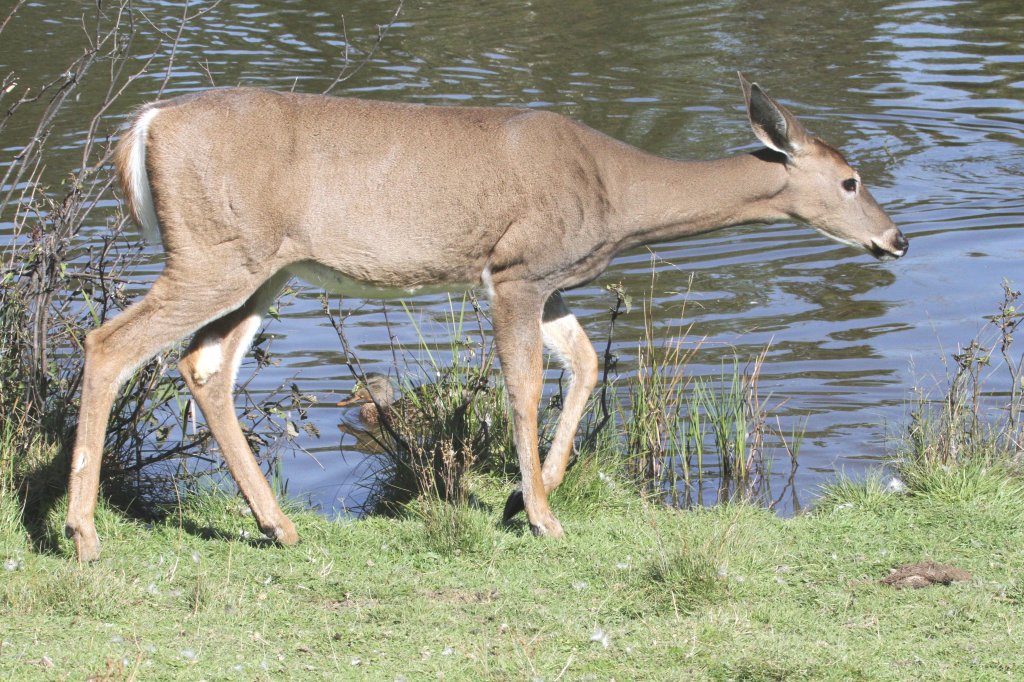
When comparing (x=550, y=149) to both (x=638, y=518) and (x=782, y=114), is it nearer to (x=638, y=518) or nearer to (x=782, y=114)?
(x=782, y=114)

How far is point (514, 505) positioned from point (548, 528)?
0.92 ft

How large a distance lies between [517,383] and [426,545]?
37.4 inches

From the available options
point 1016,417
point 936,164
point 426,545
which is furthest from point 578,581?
point 936,164

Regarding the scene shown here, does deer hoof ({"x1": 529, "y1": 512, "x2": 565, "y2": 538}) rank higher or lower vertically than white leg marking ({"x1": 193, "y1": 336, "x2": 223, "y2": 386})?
lower

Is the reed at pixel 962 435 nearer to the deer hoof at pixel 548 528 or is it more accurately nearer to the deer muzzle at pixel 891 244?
the deer muzzle at pixel 891 244

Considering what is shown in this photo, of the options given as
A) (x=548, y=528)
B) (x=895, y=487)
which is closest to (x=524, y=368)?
(x=548, y=528)

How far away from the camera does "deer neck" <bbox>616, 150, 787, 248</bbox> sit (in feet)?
24.1

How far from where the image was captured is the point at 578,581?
6121 millimetres

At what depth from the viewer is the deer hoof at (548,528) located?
6789 mm

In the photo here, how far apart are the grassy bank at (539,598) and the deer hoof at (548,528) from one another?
65 millimetres

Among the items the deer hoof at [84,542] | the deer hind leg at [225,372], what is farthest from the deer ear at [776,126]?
the deer hoof at [84,542]

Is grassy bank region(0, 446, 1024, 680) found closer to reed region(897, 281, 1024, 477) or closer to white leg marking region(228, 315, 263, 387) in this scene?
reed region(897, 281, 1024, 477)

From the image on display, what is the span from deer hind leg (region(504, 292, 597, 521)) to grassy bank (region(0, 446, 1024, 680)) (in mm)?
338

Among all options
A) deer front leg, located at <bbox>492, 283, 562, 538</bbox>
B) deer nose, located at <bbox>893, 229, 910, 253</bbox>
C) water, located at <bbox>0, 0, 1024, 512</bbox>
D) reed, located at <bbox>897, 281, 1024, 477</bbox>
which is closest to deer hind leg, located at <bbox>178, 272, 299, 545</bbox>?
deer front leg, located at <bbox>492, 283, 562, 538</bbox>
